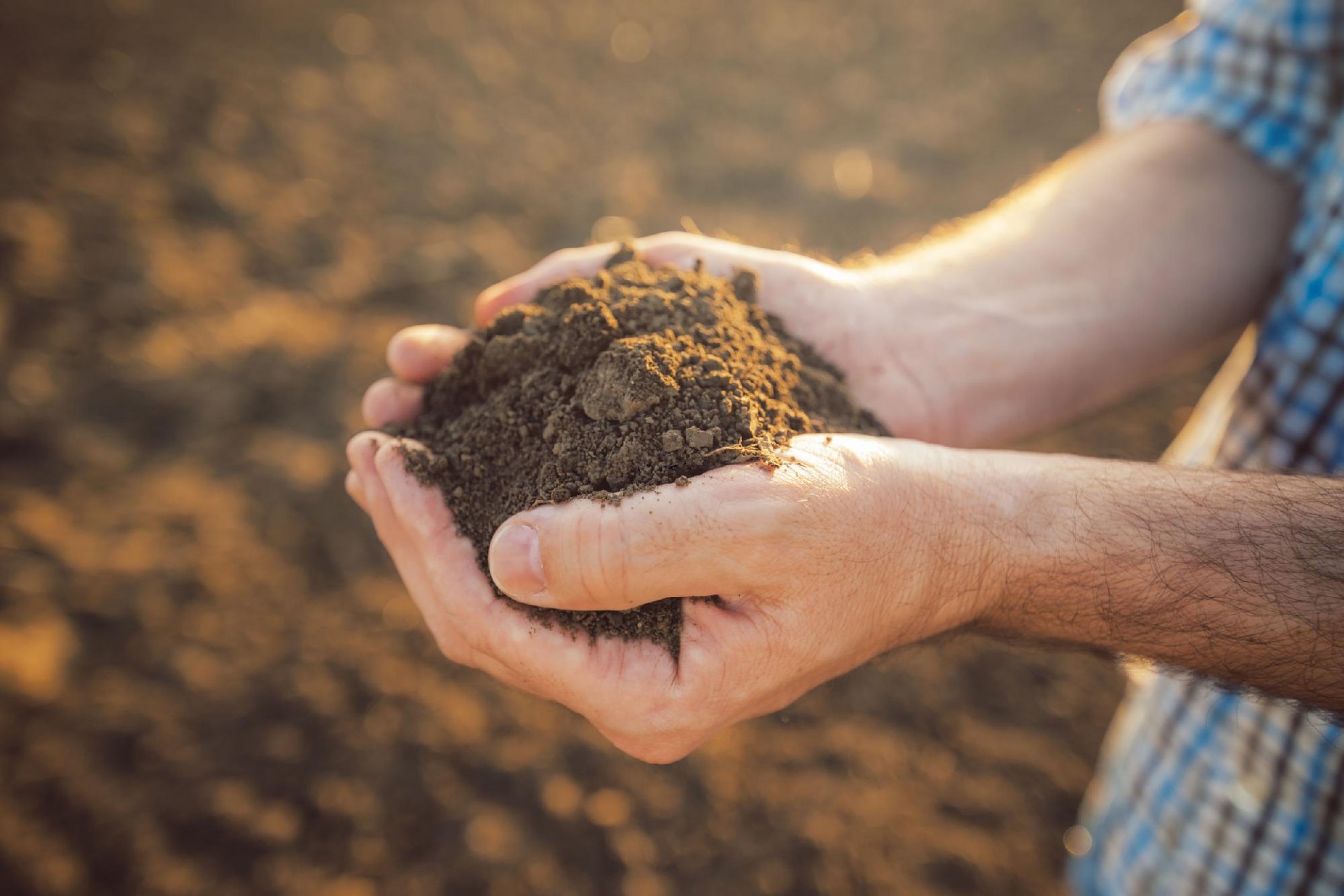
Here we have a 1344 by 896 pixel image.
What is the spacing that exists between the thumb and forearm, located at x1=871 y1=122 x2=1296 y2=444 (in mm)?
856

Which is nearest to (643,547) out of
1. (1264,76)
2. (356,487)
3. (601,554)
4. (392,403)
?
(601,554)

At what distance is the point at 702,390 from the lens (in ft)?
5.06

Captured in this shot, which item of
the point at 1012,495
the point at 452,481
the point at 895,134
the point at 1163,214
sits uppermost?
the point at 895,134

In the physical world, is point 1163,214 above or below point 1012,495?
above

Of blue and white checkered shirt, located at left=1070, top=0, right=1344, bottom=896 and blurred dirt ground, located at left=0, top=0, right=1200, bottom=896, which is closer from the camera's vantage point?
blue and white checkered shirt, located at left=1070, top=0, right=1344, bottom=896

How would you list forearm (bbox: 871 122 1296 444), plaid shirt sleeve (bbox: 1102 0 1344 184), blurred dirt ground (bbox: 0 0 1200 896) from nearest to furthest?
plaid shirt sleeve (bbox: 1102 0 1344 184) → forearm (bbox: 871 122 1296 444) → blurred dirt ground (bbox: 0 0 1200 896)

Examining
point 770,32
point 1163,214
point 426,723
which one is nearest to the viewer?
point 1163,214

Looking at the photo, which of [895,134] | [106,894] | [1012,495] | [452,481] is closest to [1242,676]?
[1012,495]

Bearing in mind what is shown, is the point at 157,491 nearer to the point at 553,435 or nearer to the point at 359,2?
the point at 553,435

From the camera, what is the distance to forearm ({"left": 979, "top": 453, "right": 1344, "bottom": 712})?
1.32 m

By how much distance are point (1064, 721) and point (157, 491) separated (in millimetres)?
3967

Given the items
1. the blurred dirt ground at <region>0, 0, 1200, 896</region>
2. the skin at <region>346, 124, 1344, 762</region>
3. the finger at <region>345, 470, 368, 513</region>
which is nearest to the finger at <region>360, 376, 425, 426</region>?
the skin at <region>346, 124, 1344, 762</region>

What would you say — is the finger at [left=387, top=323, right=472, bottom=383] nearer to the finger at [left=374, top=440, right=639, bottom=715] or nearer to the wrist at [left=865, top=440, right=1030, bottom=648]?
the finger at [left=374, top=440, right=639, bottom=715]

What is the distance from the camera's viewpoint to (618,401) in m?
1.53
